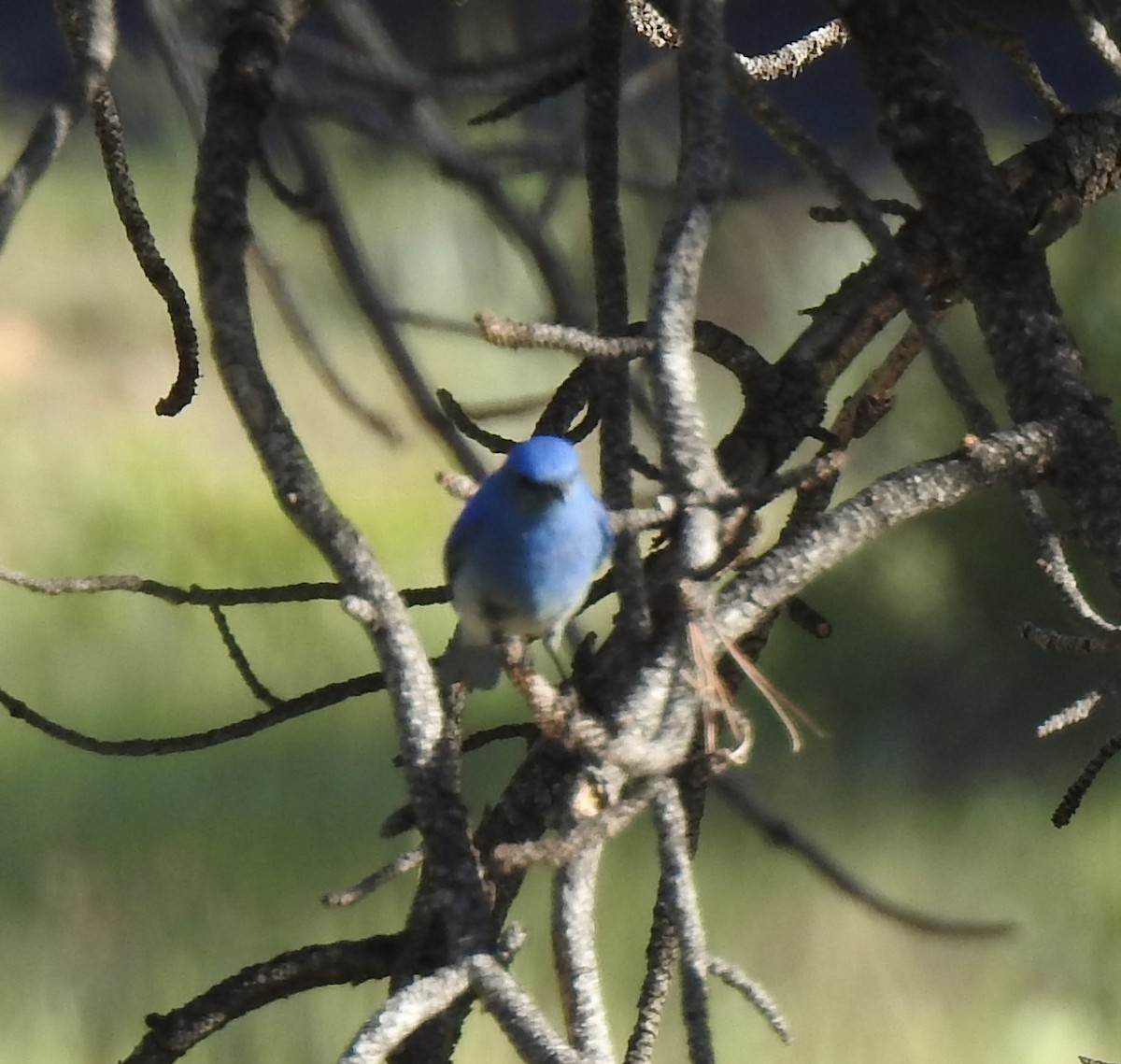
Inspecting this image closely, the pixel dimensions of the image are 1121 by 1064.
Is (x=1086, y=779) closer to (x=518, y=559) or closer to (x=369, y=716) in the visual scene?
(x=518, y=559)

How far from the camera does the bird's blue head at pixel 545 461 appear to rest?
1072mm

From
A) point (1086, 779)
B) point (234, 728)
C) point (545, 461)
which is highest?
point (545, 461)

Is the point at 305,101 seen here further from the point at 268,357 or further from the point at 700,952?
the point at 268,357

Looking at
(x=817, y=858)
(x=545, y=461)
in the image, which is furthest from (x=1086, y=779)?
(x=545, y=461)

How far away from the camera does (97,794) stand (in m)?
2.33

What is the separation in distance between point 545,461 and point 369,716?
4.50 ft

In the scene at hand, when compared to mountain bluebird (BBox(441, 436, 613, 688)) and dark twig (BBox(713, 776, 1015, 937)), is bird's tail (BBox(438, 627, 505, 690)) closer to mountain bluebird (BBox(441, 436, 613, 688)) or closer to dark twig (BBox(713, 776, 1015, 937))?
mountain bluebird (BBox(441, 436, 613, 688))

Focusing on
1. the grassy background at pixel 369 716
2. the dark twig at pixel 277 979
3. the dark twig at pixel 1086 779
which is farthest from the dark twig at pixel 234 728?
the grassy background at pixel 369 716

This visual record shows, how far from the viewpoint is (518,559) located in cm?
117

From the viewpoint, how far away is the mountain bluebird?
113 cm

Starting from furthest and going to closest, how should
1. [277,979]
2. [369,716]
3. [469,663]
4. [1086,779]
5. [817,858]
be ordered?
[369,716] → [469,663] → [817,858] → [1086,779] → [277,979]

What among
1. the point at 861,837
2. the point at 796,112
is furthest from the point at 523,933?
the point at 796,112

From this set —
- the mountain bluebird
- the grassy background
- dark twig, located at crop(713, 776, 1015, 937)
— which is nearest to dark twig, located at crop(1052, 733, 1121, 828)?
dark twig, located at crop(713, 776, 1015, 937)

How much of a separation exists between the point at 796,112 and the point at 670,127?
231mm
